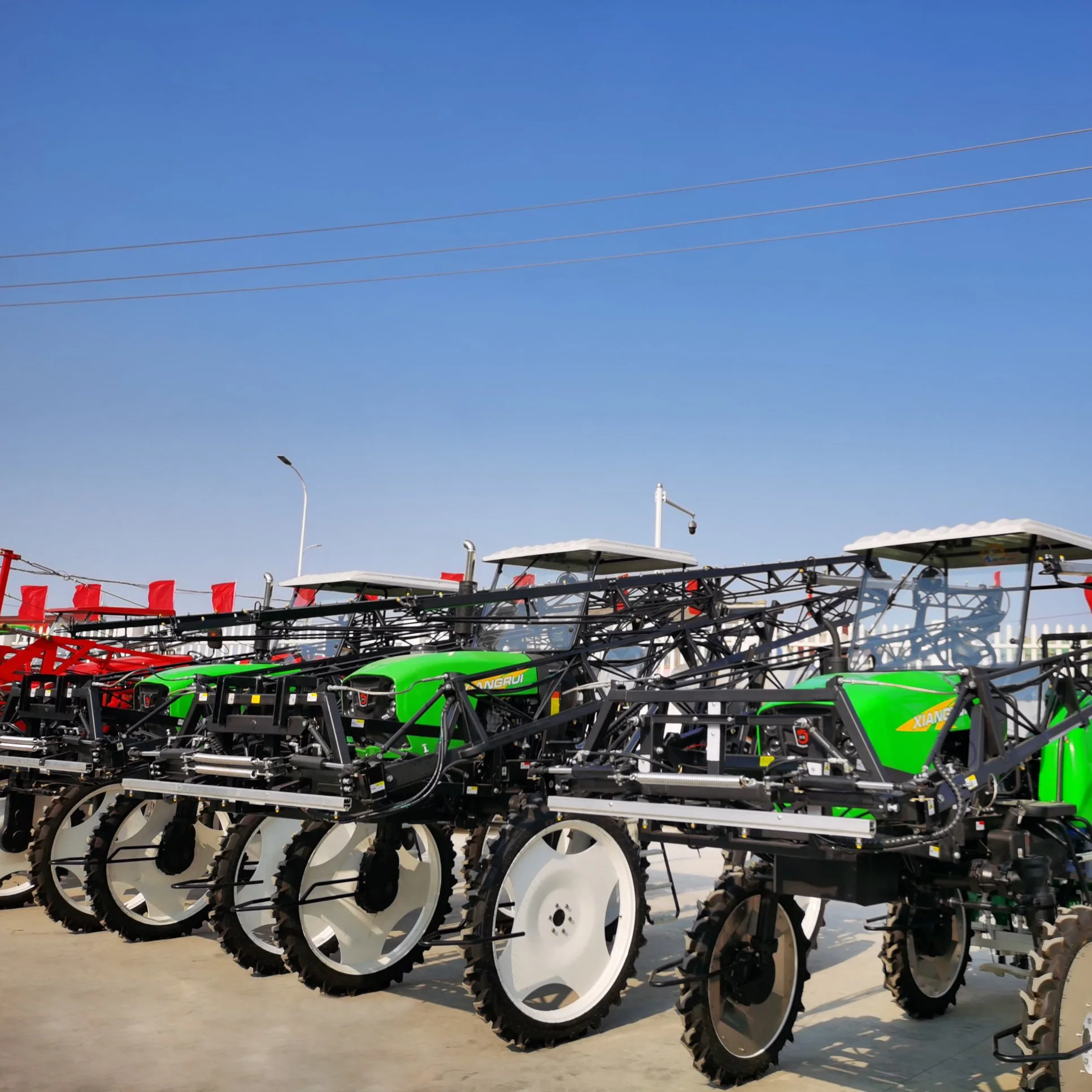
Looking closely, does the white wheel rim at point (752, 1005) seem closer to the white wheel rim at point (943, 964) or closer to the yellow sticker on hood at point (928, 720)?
the yellow sticker on hood at point (928, 720)

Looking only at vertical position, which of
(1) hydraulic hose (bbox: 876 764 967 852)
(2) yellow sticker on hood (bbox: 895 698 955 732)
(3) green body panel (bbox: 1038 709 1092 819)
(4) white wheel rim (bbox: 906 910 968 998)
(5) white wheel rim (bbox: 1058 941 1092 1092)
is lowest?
(4) white wheel rim (bbox: 906 910 968 998)

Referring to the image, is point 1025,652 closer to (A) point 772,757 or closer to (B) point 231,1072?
(A) point 772,757

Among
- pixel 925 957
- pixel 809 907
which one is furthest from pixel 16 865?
pixel 925 957

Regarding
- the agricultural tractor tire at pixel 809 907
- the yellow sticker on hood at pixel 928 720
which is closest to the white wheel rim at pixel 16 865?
the agricultural tractor tire at pixel 809 907

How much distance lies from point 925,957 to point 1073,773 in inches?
71.7

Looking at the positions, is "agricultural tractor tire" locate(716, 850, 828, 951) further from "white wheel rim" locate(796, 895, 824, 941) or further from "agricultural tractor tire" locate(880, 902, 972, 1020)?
"agricultural tractor tire" locate(880, 902, 972, 1020)

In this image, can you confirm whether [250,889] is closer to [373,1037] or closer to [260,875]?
[260,875]

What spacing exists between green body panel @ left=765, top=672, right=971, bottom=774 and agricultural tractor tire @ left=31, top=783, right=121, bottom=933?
5.94 m

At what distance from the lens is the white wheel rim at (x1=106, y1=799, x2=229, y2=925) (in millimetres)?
8367

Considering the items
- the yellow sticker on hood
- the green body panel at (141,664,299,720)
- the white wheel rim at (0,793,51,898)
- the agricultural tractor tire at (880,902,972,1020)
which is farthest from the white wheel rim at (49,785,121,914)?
the yellow sticker on hood

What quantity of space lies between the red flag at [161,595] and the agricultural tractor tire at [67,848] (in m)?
7.44

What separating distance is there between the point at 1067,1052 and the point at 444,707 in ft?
12.5

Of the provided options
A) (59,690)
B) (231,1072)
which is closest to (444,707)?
(231,1072)

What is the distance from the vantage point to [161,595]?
16.5m
